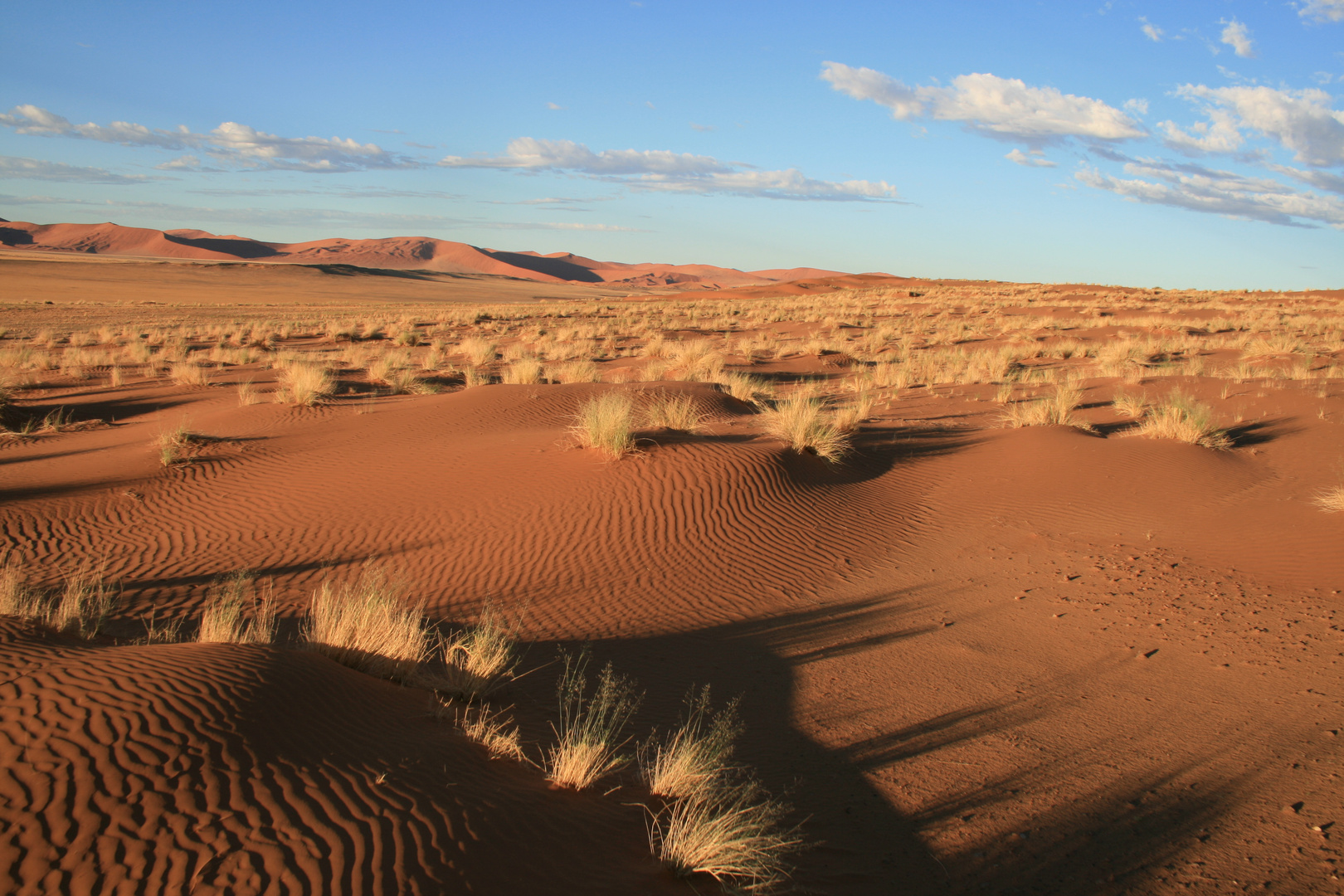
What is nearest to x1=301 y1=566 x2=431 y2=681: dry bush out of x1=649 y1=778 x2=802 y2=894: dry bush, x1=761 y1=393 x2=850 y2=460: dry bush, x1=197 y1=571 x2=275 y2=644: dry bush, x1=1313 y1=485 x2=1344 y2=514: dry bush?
x1=197 y1=571 x2=275 y2=644: dry bush

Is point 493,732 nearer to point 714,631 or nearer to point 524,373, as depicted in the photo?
point 714,631

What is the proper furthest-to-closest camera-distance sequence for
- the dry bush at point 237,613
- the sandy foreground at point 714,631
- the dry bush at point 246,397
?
the dry bush at point 246,397 < the dry bush at point 237,613 < the sandy foreground at point 714,631

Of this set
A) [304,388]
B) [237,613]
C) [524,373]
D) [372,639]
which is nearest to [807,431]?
[372,639]

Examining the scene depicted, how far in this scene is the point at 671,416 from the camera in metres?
12.1

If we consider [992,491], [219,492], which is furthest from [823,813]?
[219,492]

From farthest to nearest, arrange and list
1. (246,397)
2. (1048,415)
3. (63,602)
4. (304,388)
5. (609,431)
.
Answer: (246,397) < (304,388) < (1048,415) < (609,431) < (63,602)

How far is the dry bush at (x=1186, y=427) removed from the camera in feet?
39.8

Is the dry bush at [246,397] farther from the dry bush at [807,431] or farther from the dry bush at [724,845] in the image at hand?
the dry bush at [724,845]

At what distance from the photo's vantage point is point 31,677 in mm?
3623

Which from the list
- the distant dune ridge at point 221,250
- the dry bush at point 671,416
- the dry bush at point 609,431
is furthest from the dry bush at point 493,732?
the distant dune ridge at point 221,250

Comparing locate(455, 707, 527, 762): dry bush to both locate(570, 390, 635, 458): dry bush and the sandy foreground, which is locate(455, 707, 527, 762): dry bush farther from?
locate(570, 390, 635, 458): dry bush

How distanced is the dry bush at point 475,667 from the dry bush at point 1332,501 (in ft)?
30.8

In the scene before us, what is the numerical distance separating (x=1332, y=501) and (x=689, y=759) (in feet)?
30.4

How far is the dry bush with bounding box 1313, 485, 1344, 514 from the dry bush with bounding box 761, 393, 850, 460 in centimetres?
581
